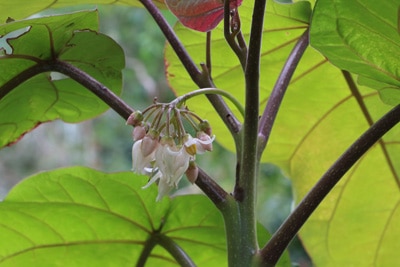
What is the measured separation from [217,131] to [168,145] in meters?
0.39

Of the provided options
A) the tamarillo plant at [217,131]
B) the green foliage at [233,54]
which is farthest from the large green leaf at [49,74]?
the green foliage at [233,54]

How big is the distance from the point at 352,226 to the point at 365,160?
9 cm

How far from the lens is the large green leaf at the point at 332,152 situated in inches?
32.2

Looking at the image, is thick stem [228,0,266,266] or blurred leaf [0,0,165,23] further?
blurred leaf [0,0,165,23]

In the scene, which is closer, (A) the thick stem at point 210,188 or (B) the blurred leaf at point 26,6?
(A) the thick stem at point 210,188

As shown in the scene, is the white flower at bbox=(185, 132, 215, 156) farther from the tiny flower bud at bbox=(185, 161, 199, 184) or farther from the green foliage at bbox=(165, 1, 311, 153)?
the green foliage at bbox=(165, 1, 311, 153)

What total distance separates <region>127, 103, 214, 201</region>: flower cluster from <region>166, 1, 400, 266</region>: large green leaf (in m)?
0.31

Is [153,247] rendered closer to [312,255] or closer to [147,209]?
[147,209]

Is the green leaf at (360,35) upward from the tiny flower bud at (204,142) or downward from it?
upward

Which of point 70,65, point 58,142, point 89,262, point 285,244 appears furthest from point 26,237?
point 58,142

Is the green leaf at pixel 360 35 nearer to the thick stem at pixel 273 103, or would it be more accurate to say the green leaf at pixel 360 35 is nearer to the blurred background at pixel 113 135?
the thick stem at pixel 273 103

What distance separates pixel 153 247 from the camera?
2.29 feet

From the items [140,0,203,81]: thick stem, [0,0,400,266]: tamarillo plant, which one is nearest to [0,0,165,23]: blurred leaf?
[0,0,400,266]: tamarillo plant

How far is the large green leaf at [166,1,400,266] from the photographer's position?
0.82 metres
